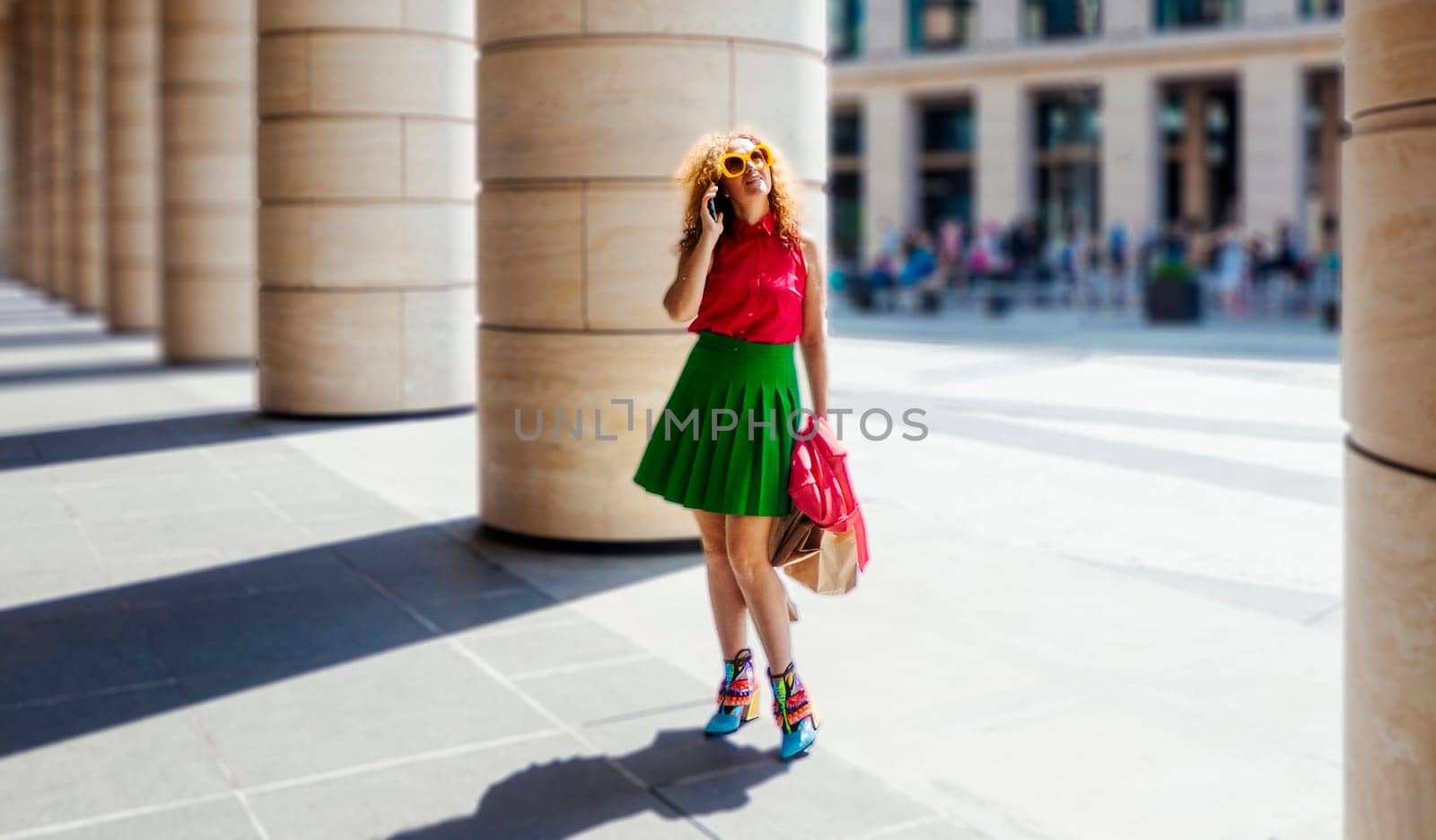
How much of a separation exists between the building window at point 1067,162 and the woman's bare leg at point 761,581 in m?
45.8

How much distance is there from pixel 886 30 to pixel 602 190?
45.9m

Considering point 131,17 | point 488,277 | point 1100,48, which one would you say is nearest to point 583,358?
point 488,277

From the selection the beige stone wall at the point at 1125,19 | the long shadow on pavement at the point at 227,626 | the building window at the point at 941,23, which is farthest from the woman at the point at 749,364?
the building window at the point at 941,23

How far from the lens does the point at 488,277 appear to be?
8242mm

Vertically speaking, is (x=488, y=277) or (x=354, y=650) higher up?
(x=488, y=277)

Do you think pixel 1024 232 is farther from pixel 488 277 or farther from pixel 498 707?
pixel 498 707

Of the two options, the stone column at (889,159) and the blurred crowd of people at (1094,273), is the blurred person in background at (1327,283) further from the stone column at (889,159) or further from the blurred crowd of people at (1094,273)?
the stone column at (889,159)

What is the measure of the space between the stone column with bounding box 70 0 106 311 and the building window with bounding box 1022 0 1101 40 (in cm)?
2856

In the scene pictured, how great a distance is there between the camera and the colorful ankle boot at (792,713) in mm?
4766

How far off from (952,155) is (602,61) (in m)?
46.4

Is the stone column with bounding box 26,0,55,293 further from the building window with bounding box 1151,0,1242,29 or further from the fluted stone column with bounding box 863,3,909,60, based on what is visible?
the building window with bounding box 1151,0,1242,29

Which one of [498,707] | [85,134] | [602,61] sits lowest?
[498,707]

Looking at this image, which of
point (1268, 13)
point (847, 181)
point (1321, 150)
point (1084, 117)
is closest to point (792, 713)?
point (1268, 13)

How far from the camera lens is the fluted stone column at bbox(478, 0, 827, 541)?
25.1 ft
